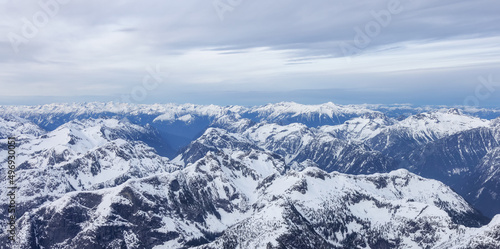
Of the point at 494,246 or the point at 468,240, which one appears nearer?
the point at 494,246

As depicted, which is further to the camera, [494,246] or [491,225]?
[491,225]
